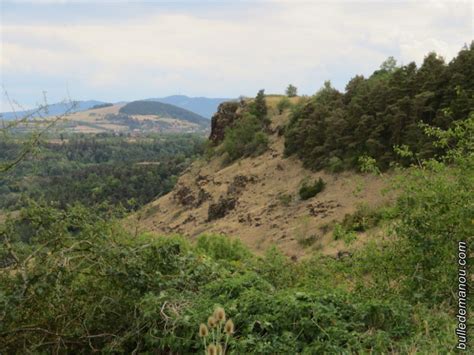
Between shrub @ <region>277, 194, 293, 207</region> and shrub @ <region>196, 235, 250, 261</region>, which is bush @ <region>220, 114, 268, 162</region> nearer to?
shrub @ <region>277, 194, 293, 207</region>

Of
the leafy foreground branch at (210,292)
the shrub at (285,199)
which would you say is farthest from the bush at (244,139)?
the leafy foreground branch at (210,292)

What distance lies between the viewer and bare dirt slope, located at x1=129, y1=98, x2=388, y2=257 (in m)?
27.4

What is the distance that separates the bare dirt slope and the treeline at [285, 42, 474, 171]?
1.71 m

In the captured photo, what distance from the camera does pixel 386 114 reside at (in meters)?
29.8

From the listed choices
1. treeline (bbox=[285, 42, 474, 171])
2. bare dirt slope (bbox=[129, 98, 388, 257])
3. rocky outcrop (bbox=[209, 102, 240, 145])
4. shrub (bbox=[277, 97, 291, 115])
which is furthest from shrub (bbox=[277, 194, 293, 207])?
rocky outcrop (bbox=[209, 102, 240, 145])

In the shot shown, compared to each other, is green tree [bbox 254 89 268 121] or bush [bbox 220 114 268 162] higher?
green tree [bbox 254 89 268 121]

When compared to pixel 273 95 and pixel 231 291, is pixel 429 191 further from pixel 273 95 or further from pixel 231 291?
pixel 273 95

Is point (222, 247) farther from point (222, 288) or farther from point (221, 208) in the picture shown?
point (222, 288)

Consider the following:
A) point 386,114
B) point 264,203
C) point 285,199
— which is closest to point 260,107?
point 264,203

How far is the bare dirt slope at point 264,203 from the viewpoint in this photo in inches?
1080

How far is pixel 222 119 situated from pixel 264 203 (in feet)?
74.4

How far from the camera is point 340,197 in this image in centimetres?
2998

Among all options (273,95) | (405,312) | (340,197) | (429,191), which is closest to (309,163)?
(340,197)

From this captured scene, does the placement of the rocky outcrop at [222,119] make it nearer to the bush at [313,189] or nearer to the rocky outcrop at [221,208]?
the rocky outcrop at [221,208]
